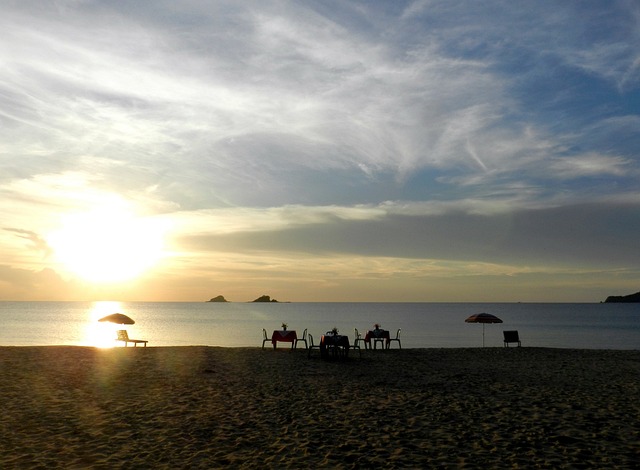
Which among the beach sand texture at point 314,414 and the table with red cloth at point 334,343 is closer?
the beach sand texture at point 314,414

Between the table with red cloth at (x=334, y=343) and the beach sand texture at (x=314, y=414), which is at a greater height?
the table with red cloth at (x=334, y=343)

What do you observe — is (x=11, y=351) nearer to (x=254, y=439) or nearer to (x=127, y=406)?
(x=127, y=406)

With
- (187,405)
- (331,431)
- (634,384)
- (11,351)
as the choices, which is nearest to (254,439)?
(331,431)

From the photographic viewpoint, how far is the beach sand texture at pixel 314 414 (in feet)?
26.1

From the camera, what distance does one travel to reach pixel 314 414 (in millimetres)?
10859

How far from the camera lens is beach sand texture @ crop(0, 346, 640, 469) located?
313 inches

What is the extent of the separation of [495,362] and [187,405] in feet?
41.3

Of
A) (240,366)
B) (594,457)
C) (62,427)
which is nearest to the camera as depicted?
(594,457)

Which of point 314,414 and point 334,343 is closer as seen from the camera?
point 314,414

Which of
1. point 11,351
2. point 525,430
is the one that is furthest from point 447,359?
point 11,351

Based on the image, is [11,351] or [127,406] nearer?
[127,406]

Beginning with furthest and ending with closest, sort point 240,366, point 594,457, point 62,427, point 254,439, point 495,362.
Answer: point 495,362 → point 240,366 → point 62,427 → point 254,439 → point 594,457

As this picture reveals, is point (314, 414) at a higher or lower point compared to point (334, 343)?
lower

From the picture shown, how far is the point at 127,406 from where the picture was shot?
37.8ft
